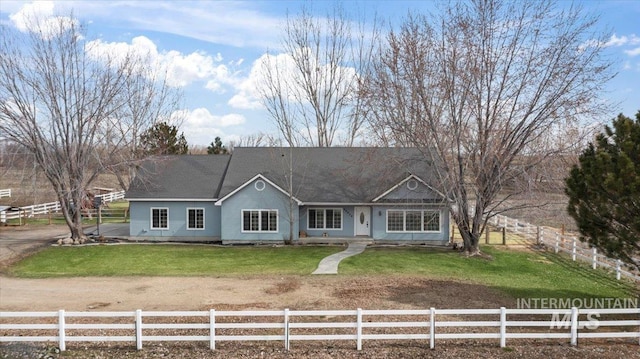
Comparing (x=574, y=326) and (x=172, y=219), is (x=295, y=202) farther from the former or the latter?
(x=574, y=326)

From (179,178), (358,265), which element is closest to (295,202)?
(358,265)

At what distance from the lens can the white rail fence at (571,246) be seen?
20219 millimetres

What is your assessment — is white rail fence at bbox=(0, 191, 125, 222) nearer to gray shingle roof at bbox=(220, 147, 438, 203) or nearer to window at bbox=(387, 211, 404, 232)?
gray shingle roof at bbox=(220, 147, 438, 203)

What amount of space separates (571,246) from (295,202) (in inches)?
627

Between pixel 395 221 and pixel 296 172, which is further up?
pixel 296 172

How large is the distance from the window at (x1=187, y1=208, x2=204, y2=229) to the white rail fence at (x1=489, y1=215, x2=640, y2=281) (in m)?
21.2

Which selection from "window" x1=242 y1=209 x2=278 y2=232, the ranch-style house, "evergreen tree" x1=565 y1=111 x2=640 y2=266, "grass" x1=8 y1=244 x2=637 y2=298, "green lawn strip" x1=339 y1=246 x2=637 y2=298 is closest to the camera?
"evergreen tree" x1=565 y1=111 x2=640 y2=266

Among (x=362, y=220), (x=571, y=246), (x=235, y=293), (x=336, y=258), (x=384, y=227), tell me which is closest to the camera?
(x=235, y=293)

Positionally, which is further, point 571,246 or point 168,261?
point 571,246

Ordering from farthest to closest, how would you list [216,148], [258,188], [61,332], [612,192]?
[216,148], [258,188], [612,192], [61,332]

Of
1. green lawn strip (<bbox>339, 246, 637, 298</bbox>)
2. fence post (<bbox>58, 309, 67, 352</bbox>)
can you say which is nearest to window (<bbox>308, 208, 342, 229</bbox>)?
green lawn strip (<bbox>339, 246, 637, 298</bbox>)

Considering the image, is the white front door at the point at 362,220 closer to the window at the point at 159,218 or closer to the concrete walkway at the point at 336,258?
the concrete walkway at the point at 336,258

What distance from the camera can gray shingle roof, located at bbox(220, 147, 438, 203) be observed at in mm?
29797

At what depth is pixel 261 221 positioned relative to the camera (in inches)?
1164
